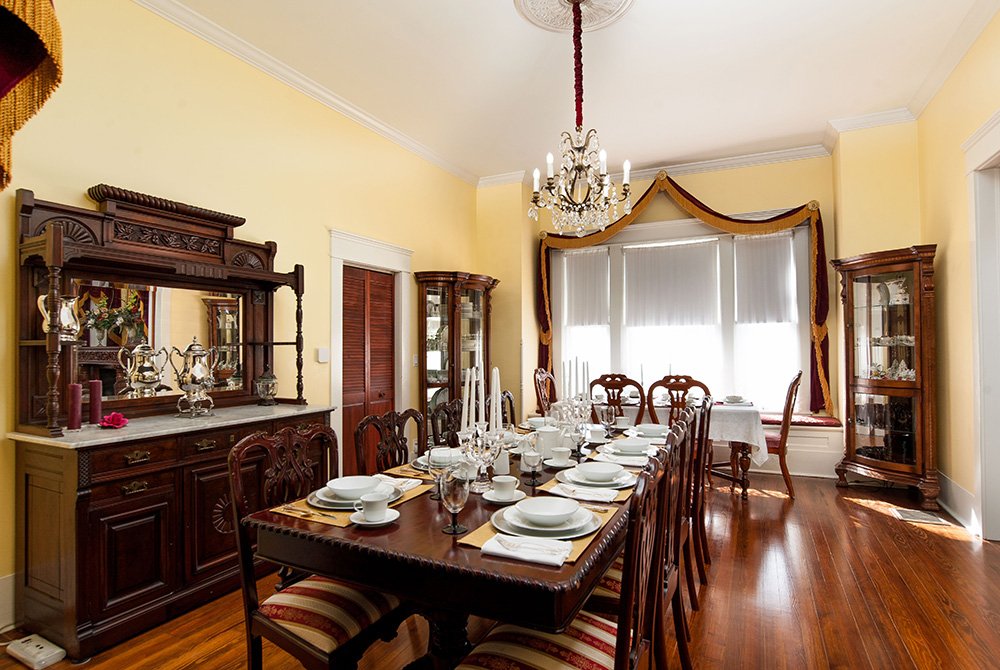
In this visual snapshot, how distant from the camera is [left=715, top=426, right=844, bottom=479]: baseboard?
488 centimetres

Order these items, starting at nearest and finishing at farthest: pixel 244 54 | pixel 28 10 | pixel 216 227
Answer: pixel 28 10 → pixel 216 227 → pixel 244 54

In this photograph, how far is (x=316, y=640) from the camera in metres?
1.55

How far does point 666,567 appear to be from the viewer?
192 centimetres

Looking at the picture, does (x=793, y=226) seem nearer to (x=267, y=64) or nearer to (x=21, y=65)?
(x=267, y=64)

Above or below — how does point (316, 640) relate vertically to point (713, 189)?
below

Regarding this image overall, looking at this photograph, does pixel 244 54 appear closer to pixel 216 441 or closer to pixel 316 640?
pixel 216 441

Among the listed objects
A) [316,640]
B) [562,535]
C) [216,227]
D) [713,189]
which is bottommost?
[316,640]

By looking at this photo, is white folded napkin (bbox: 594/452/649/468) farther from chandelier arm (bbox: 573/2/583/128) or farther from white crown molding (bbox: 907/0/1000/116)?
white crown molding (bbox: 907/0/1000/116)

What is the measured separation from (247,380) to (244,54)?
211 cm

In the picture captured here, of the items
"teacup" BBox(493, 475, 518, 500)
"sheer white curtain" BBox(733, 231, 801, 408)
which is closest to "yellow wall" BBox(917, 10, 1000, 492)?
"sheer white curtain" BBox(733, 231, 801, 408)

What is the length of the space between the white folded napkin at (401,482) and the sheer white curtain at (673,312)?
13.6ft

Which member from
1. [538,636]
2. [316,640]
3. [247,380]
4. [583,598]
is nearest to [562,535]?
[583,598]

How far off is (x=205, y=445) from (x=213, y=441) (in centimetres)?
5

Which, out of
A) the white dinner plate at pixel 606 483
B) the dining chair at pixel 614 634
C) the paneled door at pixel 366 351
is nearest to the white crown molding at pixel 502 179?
the paneled door at pixel 366 351
